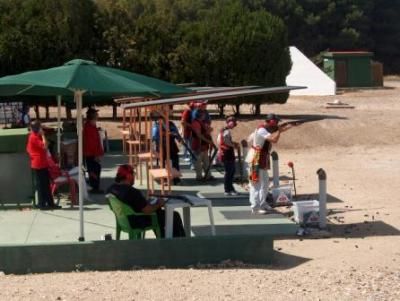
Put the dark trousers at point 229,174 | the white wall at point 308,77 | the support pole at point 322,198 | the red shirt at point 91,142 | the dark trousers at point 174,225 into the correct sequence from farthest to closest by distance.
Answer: the white wall at point 308,77 < the red shirt at point 91,142 < the dark trousers at point 229,174 < the support pole at point 322,198 < the dark trousers at point 174,225

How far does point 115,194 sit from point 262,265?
71.1 inches

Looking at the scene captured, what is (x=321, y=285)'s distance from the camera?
8.54 metres

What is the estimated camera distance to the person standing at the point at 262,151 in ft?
39.6

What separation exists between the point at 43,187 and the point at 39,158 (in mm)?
498

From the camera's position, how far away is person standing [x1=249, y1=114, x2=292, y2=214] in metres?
12.1

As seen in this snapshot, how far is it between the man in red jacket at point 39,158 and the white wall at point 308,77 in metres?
36.1

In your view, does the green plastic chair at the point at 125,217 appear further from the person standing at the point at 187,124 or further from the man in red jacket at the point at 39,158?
the person standing at the point at 187,124

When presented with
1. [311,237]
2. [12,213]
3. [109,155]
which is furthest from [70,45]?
[311,237]

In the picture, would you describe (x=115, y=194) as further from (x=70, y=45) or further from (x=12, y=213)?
(x=70, y=45)

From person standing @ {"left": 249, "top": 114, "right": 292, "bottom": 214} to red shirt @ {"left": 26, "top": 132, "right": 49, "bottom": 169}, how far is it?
9.70ft

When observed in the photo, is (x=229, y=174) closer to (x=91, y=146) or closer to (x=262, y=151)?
(x=262, y=151)

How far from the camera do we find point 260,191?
12.5 meters

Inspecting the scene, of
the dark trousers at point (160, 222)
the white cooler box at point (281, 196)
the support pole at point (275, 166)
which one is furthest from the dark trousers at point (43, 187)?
the support pole at point (275, 166)

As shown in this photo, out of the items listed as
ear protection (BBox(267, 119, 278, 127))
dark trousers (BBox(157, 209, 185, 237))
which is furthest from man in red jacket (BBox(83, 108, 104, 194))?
dark trousers (BBox(157, 209, 185, 237))
